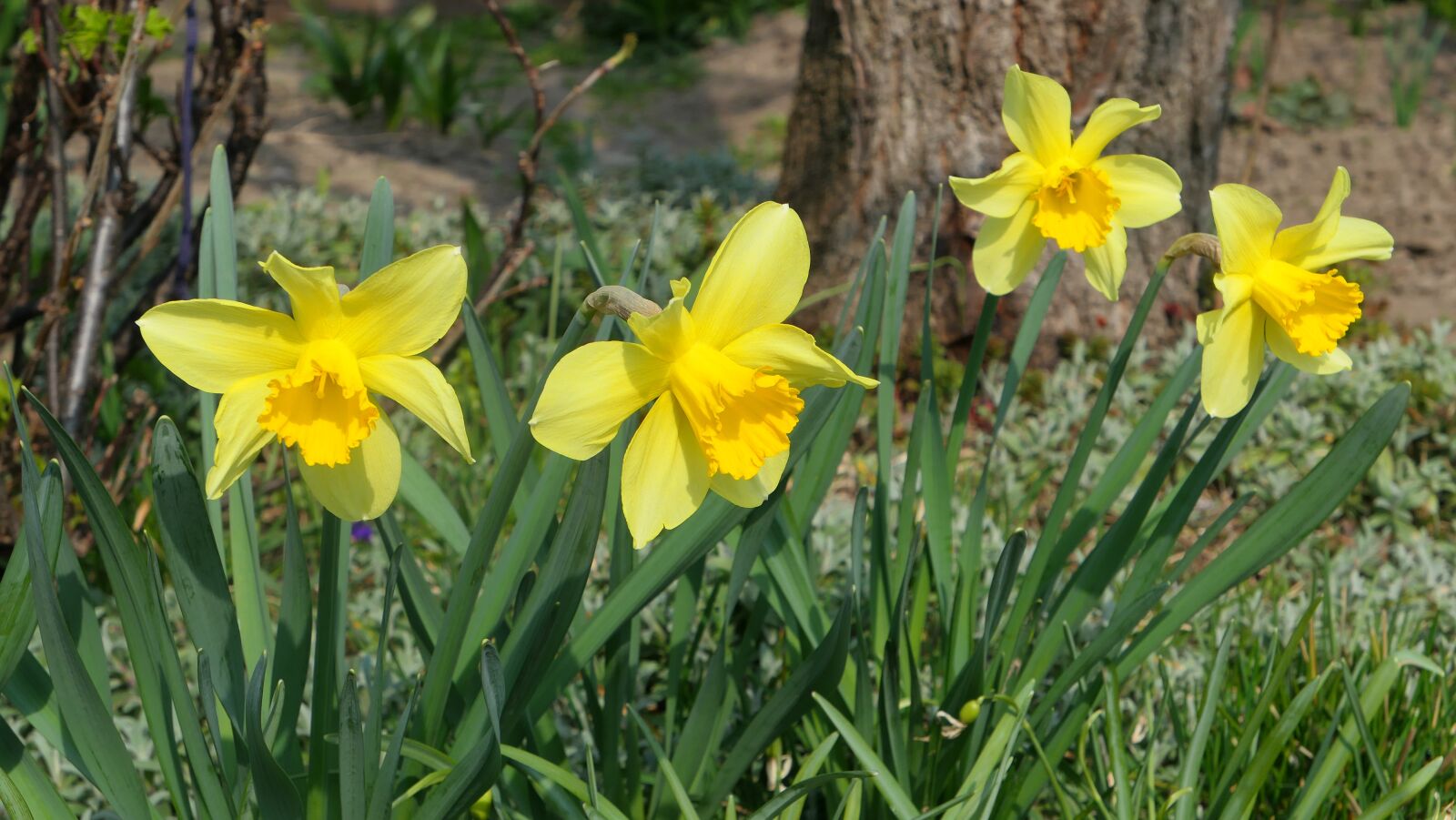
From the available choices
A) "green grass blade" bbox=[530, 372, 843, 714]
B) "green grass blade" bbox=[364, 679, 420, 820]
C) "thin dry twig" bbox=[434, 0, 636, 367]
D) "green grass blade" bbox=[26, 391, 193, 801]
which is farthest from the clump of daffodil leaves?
"thin dry twig" bbox=[434, 0, 636, 367]

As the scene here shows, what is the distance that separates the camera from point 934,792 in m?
1.45

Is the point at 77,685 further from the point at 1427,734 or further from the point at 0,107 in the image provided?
the point at 0,107

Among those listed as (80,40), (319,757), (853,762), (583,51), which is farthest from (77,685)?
(583,51)

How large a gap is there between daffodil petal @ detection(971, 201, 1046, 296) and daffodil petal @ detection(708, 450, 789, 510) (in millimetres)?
380

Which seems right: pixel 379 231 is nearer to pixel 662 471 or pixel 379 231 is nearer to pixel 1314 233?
pixel 662 471

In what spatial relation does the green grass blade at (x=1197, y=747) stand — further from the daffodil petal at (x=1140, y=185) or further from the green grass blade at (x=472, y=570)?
the green grass blade at (x=472, y=570)

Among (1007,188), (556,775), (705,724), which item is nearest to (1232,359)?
(1007,188)

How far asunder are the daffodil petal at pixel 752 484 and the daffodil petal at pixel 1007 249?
380mm

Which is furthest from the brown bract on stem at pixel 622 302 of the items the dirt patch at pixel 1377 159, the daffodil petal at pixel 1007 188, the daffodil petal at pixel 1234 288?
the dirt patch at pixel 1377 159

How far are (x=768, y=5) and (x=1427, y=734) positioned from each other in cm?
661

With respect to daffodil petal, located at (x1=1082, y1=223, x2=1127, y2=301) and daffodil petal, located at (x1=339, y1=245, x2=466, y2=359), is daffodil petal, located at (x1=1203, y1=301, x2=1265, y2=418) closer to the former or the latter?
daffodil petal, located at (x1=1082, y1=223, x2=1127, y2=301)

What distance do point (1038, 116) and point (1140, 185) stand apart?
133 mm

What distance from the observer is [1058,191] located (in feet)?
4.09

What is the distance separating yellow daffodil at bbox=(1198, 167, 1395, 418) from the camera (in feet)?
3.65
